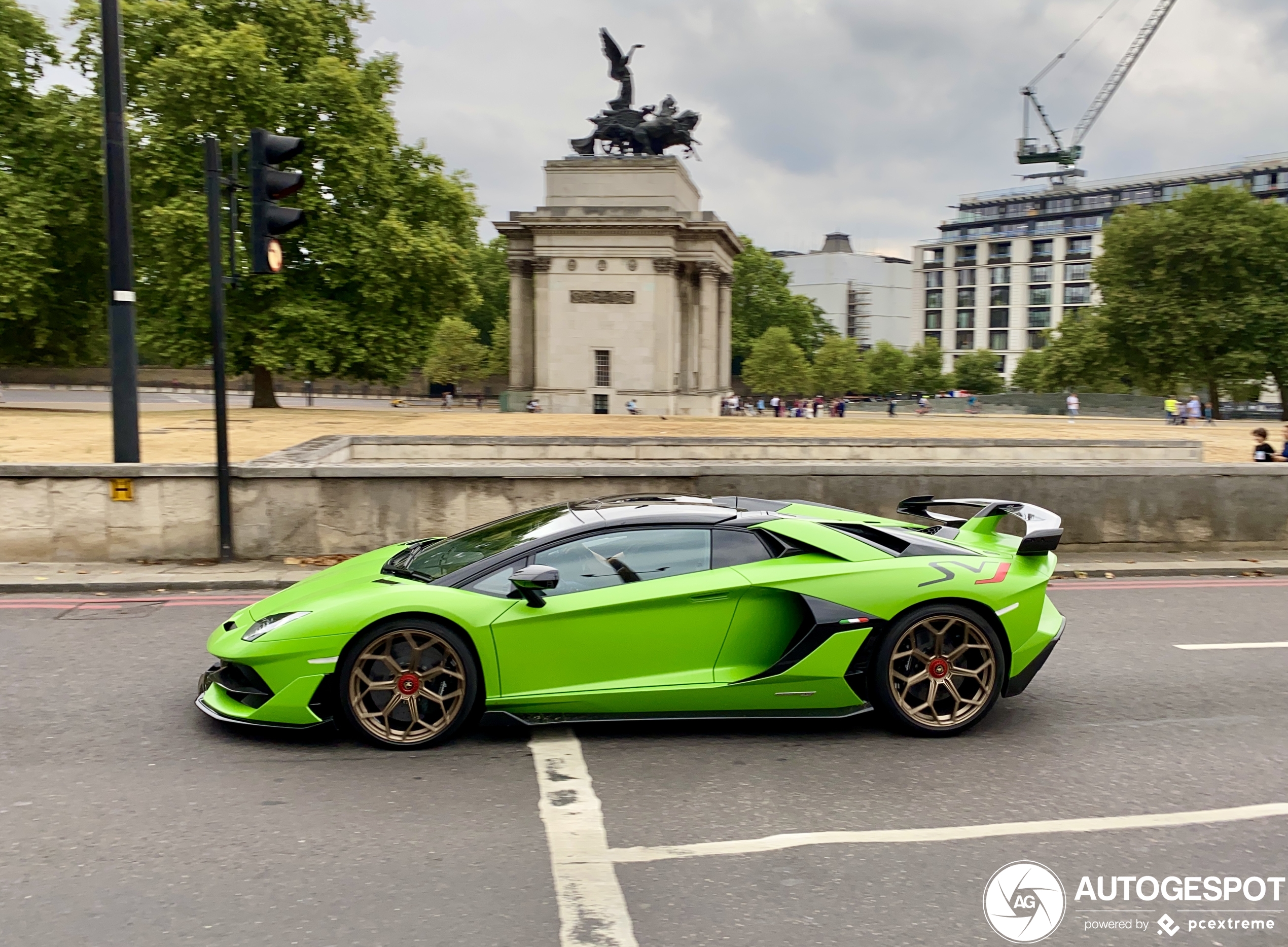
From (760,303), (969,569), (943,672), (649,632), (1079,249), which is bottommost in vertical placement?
(943,672)

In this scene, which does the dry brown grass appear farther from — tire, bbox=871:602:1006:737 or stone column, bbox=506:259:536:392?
stone column, bbox=506:259:536:392

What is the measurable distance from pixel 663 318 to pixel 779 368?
127 feet

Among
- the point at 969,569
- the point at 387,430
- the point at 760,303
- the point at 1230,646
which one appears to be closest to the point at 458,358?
the point at 760,303

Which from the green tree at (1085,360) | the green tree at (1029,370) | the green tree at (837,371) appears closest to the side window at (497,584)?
the green tree at (1085,360)

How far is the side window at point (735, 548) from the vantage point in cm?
563

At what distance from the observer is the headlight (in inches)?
208

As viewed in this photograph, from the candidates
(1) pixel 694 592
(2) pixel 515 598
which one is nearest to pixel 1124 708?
(1) pixel 694 592

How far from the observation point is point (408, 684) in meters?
5.34

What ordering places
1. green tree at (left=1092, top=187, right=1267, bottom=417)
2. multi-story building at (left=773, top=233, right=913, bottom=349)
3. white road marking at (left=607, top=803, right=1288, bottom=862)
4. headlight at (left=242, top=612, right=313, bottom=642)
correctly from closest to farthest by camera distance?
1. white road marking at (left=607, top=803, right=1288, bottom=862)
2. headlight at (left=242, top=612, right=313, bottom=642)
3. green tree at (left=1092, top=187, right=1267, bottom=417)
4. multi-story building at (left=773, top=233, right=913, bottom=349)

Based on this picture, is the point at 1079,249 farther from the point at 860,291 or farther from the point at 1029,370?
the point at 1029,370

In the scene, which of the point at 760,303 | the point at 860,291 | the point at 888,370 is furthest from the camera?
the point at 860,291

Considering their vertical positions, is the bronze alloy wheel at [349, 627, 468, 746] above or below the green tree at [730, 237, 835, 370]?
below

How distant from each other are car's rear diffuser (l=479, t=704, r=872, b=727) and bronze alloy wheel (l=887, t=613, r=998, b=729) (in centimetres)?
25

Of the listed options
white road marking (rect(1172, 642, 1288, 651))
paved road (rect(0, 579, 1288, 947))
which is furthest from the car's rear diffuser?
white road marking (rect(1172, 642, 1288, 651))
